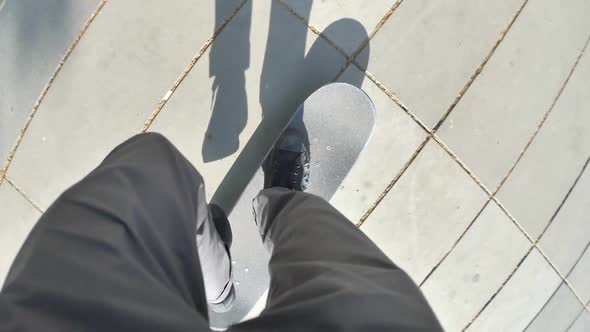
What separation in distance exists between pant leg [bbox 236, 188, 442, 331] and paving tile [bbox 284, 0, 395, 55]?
1.08 m

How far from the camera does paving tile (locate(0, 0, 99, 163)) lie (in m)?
Result: 2.17

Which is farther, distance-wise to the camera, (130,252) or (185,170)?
(185,170)

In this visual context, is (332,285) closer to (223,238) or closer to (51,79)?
(223,238)

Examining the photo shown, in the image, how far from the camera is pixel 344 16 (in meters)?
2.25

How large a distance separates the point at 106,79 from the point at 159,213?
49.7 inches

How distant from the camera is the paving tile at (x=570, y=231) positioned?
2.53m

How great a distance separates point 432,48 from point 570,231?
4.76 ft

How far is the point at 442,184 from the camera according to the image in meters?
2.36

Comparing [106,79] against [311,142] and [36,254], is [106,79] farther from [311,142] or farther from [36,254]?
[36,254]

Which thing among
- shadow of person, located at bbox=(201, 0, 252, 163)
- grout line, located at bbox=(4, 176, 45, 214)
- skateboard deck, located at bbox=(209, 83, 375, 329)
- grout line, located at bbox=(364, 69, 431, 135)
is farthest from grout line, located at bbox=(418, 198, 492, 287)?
grout line, located at bbox=(4, 176, 45, 214)

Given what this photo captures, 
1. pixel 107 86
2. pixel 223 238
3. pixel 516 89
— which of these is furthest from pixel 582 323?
pixel 107 86

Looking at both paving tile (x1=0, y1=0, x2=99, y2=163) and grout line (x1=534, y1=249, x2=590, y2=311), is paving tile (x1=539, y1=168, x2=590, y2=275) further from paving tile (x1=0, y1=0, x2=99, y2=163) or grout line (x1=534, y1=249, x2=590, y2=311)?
paving tile (x1=0, y1=0, x2=99, y2=163)

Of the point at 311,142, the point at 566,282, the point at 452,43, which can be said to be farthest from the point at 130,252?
the point at 566,282

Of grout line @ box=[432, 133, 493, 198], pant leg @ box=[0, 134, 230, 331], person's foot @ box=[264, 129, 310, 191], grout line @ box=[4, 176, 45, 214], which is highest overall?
grout line @ box=[432, 133, 493, 198]
